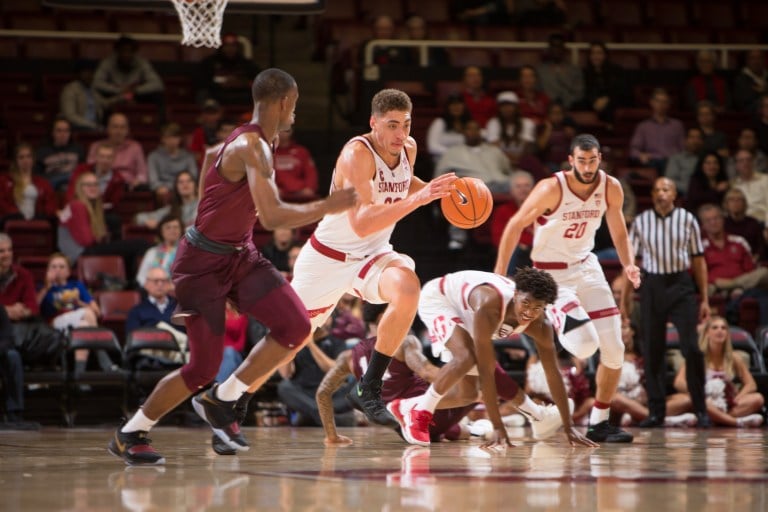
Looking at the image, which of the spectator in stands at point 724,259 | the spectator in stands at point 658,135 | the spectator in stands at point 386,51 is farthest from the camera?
the spectator in stands at point 386,51

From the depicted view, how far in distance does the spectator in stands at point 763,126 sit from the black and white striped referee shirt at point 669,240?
4.32 m

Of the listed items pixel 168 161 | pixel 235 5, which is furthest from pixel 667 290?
pixel 168 161

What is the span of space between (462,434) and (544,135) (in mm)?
5559

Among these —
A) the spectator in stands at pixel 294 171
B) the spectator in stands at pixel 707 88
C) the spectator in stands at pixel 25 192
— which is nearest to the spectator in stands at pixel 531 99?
the spectator in stands at pixel 707 88

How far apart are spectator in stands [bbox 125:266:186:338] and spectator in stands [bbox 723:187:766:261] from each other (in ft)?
19.1

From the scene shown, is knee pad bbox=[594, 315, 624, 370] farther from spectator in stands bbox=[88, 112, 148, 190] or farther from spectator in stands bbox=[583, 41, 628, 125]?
spectator in stands bbox=[583, 41, 628, 125]

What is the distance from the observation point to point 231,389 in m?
6.11

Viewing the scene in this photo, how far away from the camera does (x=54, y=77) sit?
45.1 ft

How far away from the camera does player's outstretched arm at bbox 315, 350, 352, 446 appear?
25.1ft

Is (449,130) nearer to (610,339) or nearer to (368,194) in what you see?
(610,339)

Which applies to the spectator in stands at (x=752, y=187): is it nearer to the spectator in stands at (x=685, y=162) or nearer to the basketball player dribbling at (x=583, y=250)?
the spectator in stands at (x=685, y=162)

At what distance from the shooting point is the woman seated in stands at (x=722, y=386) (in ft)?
34.2

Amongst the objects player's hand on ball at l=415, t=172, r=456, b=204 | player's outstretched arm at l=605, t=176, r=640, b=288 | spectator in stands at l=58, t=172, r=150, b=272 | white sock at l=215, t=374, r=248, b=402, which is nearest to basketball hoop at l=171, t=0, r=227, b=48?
spectator in stands at l=58, t=172, r=150, b=272

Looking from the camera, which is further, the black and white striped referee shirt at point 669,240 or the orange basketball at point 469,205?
the black and white striped referee shirt at point 669,240
